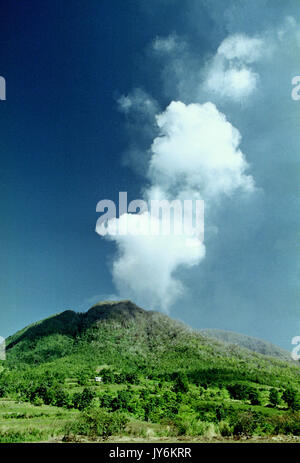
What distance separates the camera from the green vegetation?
15047 mm

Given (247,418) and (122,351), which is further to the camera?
(122,351)

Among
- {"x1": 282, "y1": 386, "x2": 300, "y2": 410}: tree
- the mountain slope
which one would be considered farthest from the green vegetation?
the mountain slope

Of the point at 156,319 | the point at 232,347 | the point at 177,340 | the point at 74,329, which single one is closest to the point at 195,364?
the point at 177,340

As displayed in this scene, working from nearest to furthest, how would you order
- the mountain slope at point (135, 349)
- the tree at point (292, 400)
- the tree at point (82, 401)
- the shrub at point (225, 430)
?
the shrub at point (225, 430)
the tree at point (82, 401)
the tree at point (292, 400)
the mountain slope at point (135, 349)

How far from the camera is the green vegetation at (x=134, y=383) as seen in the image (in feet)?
49.4

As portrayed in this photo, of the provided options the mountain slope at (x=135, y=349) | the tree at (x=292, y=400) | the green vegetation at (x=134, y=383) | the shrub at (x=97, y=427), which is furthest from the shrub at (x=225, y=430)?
the mountain slope at (x=135, y=349)

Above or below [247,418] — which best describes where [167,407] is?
below

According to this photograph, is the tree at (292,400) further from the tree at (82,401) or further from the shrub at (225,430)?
the shrub at (225,430)

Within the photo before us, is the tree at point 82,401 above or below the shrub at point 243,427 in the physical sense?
below

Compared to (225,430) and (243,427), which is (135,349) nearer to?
(225,430)

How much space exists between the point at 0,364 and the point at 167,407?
352 ft
